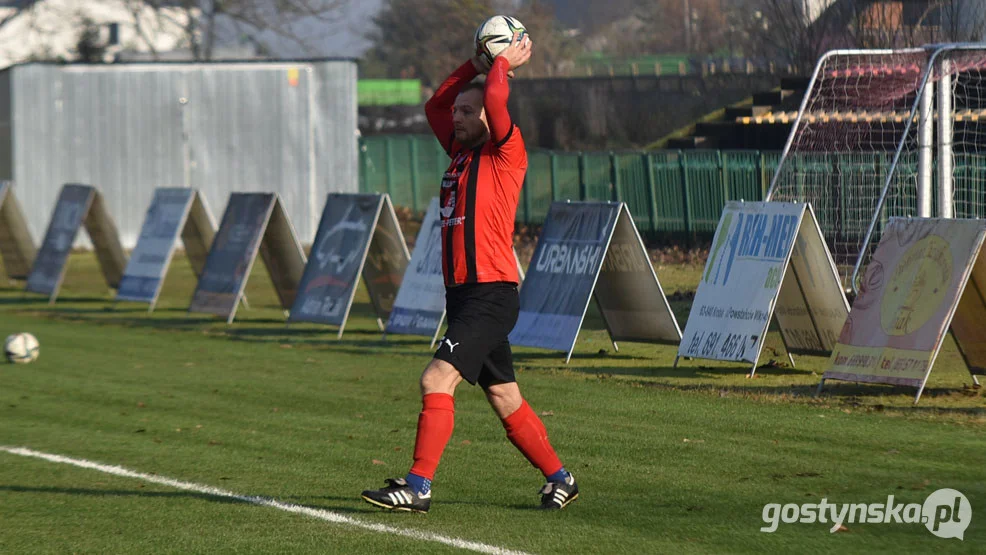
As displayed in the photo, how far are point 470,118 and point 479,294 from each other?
89cm

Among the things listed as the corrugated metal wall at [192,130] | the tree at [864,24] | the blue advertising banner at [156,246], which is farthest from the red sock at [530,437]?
the corrugated metal wall at [192,130]

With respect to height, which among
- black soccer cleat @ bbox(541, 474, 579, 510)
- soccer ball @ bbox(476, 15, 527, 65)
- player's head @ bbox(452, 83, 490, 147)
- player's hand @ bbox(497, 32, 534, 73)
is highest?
soccer ball @ bbox(476, 15, 527, 65)

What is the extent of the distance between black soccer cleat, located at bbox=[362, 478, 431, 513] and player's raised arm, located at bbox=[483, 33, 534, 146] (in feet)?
5.82

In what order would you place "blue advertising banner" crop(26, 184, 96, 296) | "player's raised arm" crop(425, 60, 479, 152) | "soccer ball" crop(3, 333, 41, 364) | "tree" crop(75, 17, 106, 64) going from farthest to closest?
"tree" crop(75, 17, 106, 64) → "blue advertising banner" crop(26, 184, 96, 296) → "soccer ball" crop(3, 333, 41, 364) → "player's raised arm" crop(425, 60, 479, 152)

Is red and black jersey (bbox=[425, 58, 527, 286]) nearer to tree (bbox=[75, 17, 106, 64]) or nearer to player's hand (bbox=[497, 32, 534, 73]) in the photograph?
player's hand (bbox=[497, 32, 534, 73])

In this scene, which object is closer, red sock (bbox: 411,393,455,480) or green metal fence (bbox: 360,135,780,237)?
red sock (bbox: 411,393,455,480)

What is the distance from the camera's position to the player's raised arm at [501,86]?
6.62m

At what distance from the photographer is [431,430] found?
6.72 m

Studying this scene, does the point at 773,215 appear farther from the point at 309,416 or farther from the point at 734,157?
the point at 734,157

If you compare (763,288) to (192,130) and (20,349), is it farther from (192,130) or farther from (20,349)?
(192,130)

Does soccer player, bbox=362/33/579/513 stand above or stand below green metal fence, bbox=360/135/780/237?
above

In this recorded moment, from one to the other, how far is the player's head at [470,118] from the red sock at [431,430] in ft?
4.29

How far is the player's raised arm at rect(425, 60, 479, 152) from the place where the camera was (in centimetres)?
727

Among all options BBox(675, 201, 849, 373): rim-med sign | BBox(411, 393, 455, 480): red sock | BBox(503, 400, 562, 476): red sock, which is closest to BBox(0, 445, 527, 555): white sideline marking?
BBox(411, 393, 455, 480): red sock
